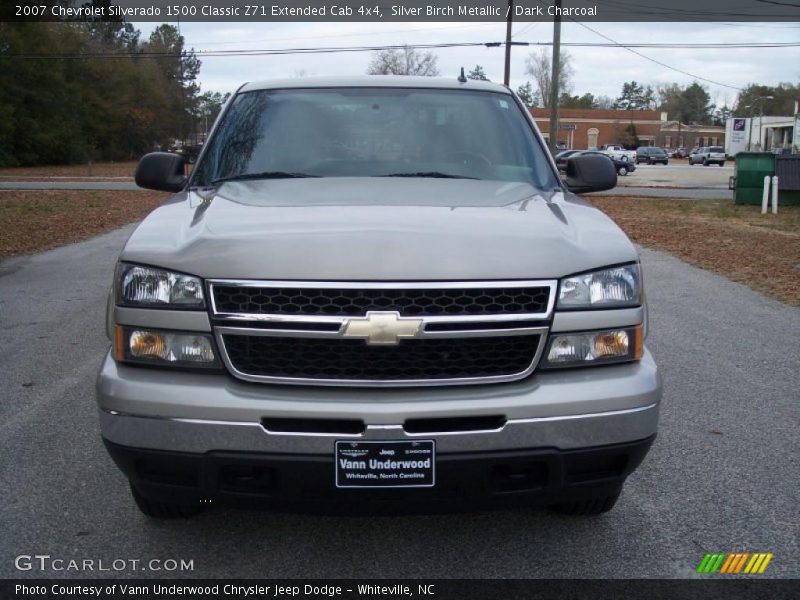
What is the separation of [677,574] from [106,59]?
71.7 m

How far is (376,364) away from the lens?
8.73 feet

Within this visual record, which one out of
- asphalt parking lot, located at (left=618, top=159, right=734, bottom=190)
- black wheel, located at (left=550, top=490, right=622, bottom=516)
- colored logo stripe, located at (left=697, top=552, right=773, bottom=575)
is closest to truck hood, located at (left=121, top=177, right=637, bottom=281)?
black wheel, located at (left=550, top=490, right=622, bottom=516)

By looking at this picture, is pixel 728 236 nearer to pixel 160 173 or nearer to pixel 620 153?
pixel 160 173

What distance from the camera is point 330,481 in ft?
8.48

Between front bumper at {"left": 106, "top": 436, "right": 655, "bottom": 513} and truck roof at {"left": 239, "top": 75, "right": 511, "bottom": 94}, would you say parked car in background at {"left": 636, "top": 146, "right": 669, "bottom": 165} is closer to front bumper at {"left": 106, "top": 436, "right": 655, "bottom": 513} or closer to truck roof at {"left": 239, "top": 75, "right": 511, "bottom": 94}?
truck roof at {"left": 239, "top": 75, "right": 511, "bottom": 94}

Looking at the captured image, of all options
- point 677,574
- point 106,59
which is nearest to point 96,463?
point 677,574

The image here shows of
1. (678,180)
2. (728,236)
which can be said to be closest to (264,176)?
(728,236)

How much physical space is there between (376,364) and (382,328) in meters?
0.13

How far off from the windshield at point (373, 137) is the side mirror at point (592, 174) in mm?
307

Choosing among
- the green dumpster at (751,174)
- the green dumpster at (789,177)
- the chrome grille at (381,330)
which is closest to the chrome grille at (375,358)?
the chrome grille at (381,330)

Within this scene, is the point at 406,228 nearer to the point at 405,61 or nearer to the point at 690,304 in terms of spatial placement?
the point at 690,304

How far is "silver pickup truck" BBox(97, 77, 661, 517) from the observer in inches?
102

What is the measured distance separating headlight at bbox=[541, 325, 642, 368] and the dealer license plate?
1.70ft

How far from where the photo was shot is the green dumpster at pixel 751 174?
22.3 meters
